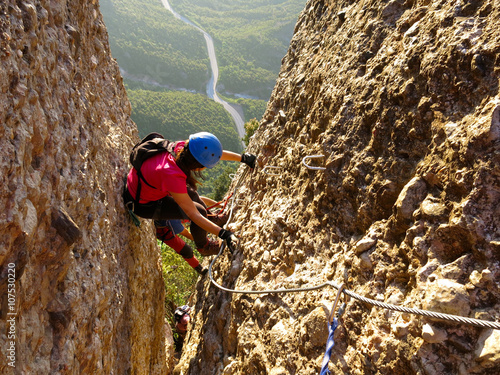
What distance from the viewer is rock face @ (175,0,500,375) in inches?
72.9

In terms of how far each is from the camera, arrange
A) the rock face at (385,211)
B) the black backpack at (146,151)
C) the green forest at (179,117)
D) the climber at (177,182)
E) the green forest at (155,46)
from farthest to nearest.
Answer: the green forest at (155,46)
the green forest at (179,117)
the black backpack at (146,151)
the climber at (177,182)
the rock face at (385,211)

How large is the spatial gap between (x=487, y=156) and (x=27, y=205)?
2.59 m

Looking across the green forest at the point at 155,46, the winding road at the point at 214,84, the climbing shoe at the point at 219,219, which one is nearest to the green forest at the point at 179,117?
the winding road at the point at 214,84

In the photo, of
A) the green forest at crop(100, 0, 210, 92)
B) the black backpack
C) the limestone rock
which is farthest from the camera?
the green forest at crop(100, 0, 210, 92)

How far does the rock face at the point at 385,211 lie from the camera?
185 cm

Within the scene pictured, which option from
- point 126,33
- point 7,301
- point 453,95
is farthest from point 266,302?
point 126,33

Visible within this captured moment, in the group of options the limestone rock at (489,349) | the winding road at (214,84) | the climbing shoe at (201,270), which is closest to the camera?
the limestone rock at (489,349)

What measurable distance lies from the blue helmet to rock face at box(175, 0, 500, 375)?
0.85 metres

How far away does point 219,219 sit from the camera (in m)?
5.02

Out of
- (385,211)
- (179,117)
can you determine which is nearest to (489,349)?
(385,211)

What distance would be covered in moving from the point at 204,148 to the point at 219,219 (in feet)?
4.97

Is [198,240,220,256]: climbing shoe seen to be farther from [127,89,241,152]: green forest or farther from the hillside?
[127,89,241,152]: green forest

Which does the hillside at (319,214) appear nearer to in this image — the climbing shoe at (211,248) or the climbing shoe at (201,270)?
the climbing shoe at (211,248)

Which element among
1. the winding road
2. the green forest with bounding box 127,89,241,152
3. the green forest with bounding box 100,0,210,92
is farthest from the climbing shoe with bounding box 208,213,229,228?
the green forest with bounding box 100,0,210,92
